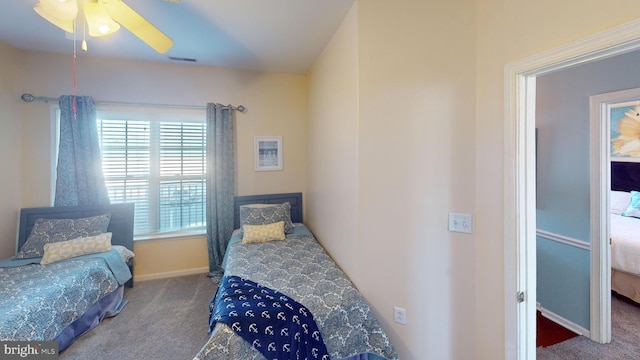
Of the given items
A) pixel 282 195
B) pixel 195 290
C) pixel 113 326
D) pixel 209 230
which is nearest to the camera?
pixel 113 326

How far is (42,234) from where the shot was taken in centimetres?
251

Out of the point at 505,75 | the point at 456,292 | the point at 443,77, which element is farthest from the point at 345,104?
the point at 456,292

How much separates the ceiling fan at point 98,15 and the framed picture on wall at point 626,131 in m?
4.97

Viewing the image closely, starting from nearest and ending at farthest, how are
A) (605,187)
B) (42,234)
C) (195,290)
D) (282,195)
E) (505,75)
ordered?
1. (505,75)
2. (605,187)
3. (42,234)
4. (195,290)
5. (282,195)

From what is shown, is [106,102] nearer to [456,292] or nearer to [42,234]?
[42,234]

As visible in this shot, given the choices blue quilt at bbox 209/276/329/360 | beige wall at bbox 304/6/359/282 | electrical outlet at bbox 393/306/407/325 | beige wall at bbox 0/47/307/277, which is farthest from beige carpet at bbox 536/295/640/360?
beige wall at bbox 0/47/307/277

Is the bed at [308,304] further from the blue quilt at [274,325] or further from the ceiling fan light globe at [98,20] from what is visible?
the ceiling fan light globe at [98,20]

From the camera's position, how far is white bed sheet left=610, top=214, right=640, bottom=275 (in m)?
2.52

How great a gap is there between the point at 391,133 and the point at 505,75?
0.69 meters

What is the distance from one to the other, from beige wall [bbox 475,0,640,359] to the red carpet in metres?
1.08

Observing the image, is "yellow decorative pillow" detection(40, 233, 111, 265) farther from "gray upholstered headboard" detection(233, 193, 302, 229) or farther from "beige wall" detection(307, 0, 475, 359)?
"beige wall" detection(307, 0, 475, 359)

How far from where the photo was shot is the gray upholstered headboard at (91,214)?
2648 mm

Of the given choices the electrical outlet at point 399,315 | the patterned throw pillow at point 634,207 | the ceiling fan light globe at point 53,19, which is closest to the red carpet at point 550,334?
the electrical outlet at point 399,315

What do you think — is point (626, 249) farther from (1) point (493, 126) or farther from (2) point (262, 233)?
(2) point (262, 233)
